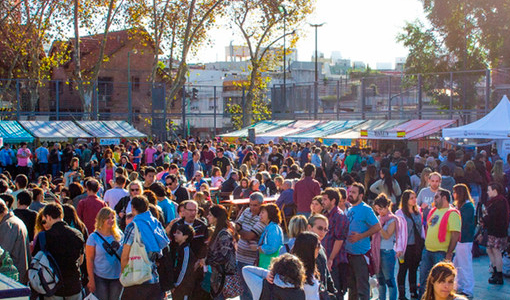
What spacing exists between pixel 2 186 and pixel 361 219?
4.89 metres

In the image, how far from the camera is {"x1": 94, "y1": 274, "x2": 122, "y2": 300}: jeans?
6.51 m

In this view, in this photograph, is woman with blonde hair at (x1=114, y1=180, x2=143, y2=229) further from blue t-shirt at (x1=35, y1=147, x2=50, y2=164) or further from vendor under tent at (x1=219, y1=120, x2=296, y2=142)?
vendor under tent at (x1=219, y1=120, x2=296, y2=142)

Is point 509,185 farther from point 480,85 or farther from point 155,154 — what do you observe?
point 480,85

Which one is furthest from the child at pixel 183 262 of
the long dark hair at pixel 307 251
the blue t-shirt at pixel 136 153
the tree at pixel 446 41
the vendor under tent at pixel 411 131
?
the tree at pixel 446 41

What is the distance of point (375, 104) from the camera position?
29.7m

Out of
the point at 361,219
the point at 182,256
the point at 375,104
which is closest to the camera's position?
the point at 182,256

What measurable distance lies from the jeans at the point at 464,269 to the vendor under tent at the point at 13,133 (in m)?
21.1

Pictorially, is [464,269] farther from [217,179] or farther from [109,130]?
[109,130]

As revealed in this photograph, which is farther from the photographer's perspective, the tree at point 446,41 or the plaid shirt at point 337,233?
the tree at point 446,41

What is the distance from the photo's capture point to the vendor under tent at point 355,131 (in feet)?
82.3

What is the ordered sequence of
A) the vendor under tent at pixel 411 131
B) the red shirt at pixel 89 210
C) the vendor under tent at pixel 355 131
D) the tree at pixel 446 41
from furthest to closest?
the tree at pixel 446 41, the vendor under tent at pixel 355 131, the vendor under tent at pixel 411 131, the red shirt at pixel 89 210

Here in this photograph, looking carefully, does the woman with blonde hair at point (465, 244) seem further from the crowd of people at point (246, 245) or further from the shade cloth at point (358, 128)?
the shade cloth at point (358, 128)

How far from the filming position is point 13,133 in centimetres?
2586

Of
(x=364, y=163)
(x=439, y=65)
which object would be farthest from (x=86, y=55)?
(x=364, y=163)
